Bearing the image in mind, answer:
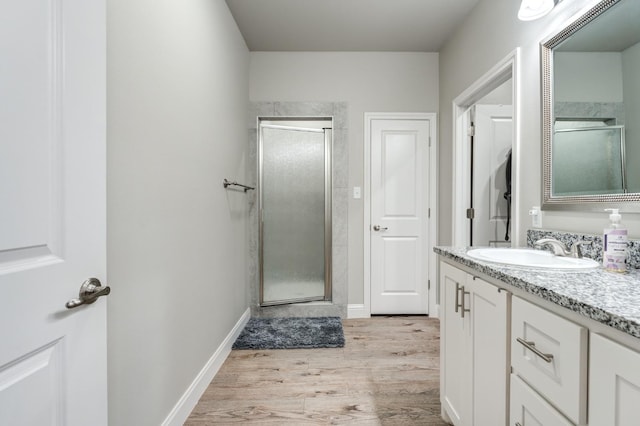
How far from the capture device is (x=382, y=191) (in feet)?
9.69

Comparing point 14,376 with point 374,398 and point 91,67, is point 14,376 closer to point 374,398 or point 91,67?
point 91,67

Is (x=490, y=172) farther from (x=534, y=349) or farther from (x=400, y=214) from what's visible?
(x=534, y=349)

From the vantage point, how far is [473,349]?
3.89 feet

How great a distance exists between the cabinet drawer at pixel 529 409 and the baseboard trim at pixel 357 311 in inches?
79.8

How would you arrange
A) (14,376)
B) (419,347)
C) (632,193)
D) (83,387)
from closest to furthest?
(14,376), (83,387), (632,193), (419,347)

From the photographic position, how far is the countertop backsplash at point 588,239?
106cm

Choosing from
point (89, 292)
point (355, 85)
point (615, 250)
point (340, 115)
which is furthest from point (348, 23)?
point (89, 292)

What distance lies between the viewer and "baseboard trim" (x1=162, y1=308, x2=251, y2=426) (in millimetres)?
1447

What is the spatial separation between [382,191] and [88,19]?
2537 millimetres

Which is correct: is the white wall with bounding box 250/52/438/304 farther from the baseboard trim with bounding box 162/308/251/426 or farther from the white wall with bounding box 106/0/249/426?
the baseboard trim with bounding box 162/308/251/426

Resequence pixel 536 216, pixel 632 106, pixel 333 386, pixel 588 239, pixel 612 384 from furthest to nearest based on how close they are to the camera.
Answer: pixel 333 386
pixel 536 216
pixel 588 239
pixel 632 106
pixel 612 384

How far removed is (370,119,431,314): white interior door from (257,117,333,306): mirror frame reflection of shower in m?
0.49

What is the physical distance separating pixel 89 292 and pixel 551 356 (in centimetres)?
120

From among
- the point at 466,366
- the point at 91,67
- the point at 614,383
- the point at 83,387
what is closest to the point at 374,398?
the point at 466,366
